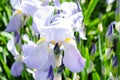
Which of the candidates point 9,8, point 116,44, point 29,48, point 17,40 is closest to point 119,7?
point 116,44

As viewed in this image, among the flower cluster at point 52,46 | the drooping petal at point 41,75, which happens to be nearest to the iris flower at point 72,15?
the flower cluster at point 52,46

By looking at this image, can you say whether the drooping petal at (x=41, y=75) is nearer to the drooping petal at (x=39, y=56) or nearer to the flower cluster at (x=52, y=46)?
the flower cluster at (x=52, y=46)

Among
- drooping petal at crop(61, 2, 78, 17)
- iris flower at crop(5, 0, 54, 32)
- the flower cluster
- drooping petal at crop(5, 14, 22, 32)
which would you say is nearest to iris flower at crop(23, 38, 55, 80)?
the flower cluster

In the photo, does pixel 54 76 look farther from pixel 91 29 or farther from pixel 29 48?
pixel 91 29

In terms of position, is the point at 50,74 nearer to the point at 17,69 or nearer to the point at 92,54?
the point at 17,69

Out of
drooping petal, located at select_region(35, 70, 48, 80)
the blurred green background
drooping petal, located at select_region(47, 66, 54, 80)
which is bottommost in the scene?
the blurred green background

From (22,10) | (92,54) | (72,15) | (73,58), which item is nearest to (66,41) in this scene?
(73,58)

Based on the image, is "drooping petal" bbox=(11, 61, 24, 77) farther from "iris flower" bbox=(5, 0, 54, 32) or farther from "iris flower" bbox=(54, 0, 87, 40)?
"iris flower" bbox=(54, 0, 87, 40)
